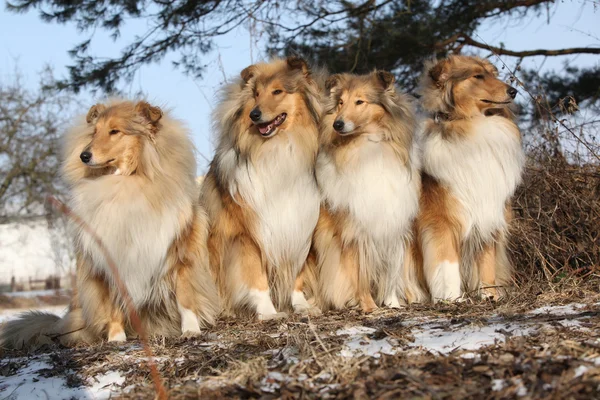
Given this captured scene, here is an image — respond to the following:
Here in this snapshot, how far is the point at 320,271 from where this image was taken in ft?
17.8

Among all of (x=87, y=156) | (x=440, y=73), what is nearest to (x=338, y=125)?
(x=440, y=73)

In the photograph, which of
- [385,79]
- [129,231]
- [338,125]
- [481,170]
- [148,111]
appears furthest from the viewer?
[385,79]

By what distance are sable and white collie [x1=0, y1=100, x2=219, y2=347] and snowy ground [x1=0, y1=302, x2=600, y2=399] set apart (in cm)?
51

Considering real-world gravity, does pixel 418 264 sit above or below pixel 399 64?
below

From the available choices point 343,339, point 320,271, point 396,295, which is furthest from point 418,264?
point 343,339

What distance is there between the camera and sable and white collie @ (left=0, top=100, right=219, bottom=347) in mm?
4711

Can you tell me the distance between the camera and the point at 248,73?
549 centimetres

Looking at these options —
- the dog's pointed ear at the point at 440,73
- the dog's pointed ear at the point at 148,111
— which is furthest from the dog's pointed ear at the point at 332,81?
the dog's pointed ear at the point at 148,111

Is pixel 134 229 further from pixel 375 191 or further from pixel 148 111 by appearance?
pixel 375 191

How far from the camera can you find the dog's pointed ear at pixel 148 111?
496 cm

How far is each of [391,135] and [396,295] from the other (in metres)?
1.30

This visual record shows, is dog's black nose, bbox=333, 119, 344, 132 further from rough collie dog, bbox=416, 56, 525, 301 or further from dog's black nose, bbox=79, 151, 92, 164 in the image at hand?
dog's black nose, bbox=79, 151, 92, 164

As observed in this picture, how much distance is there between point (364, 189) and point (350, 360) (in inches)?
92.5

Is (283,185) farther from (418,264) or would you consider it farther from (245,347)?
(245,347)
